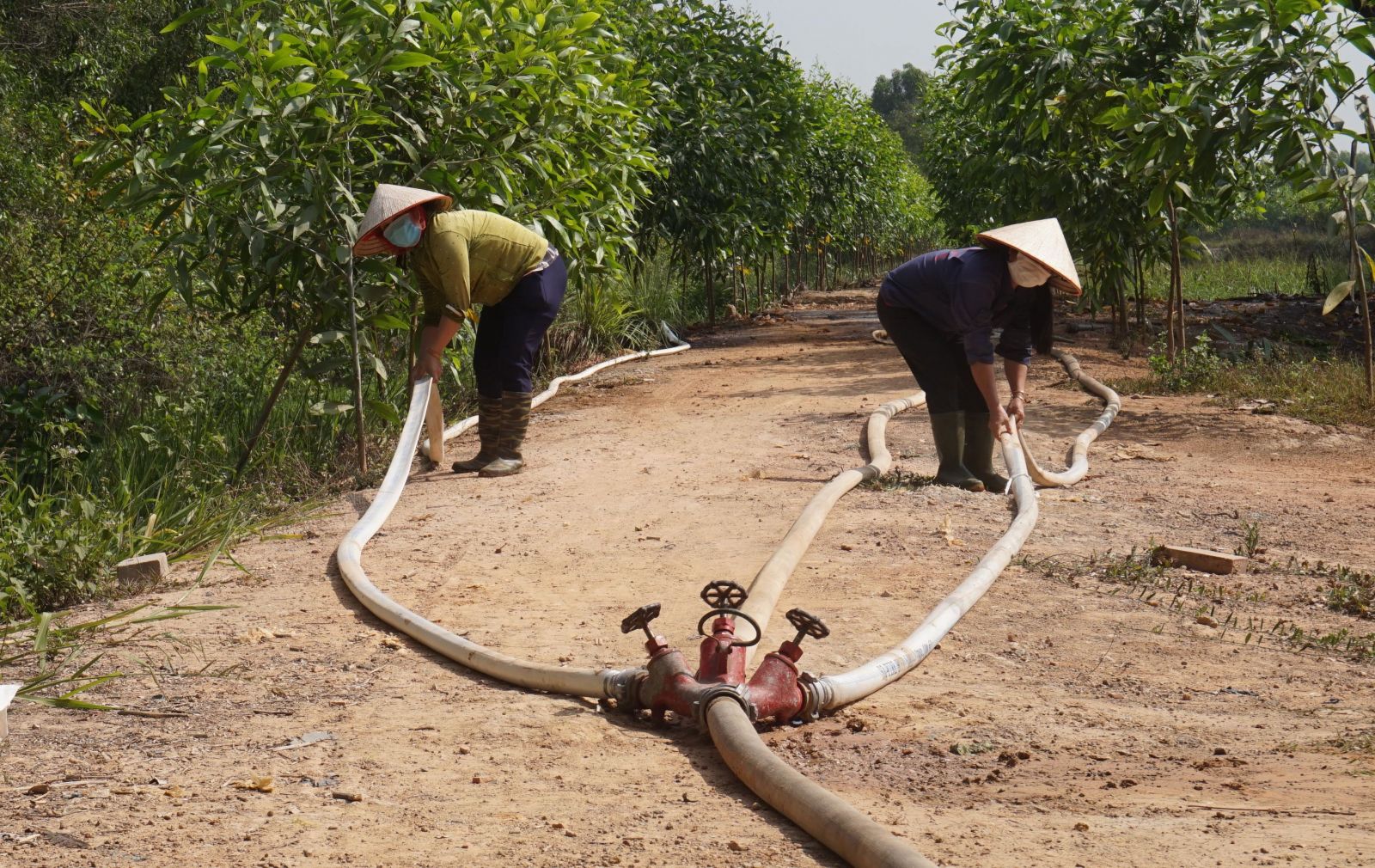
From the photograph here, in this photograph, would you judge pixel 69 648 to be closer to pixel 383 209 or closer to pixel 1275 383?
pixel 383 209

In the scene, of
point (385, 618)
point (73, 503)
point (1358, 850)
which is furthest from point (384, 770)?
point (73, 503)

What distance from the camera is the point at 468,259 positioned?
616 cm

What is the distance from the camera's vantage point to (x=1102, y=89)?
10133 millimetres

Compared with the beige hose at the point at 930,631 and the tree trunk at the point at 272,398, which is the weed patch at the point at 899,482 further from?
the tree trunk at the point at 272,398

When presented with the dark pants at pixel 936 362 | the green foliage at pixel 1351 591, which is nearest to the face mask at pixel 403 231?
the dark pants at pixel 936 362

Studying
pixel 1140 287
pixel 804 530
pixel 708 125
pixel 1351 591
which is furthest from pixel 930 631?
pixel 708 125

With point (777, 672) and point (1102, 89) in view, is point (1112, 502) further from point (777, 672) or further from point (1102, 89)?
point (1102, 89)

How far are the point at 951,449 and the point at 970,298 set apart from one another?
3.02 feet

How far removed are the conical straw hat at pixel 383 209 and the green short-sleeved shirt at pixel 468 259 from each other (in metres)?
0.13

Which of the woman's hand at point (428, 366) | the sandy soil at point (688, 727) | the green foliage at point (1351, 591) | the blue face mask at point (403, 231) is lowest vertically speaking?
the green foliage at point (1351, 591)

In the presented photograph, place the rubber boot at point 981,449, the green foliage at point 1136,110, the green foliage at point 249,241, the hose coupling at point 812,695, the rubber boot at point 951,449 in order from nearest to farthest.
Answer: the hose coupling at point 812,695 → the green foliage at point 249,241 → the rubber boot at point 951,449 → the rubber boot at point 981,449 → the green foliage at point 1136,110

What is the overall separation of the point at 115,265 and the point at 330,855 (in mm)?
5568

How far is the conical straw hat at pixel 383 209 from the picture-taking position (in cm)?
590

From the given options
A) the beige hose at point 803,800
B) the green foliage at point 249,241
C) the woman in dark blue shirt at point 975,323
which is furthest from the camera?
the green foliage at point 249,241
